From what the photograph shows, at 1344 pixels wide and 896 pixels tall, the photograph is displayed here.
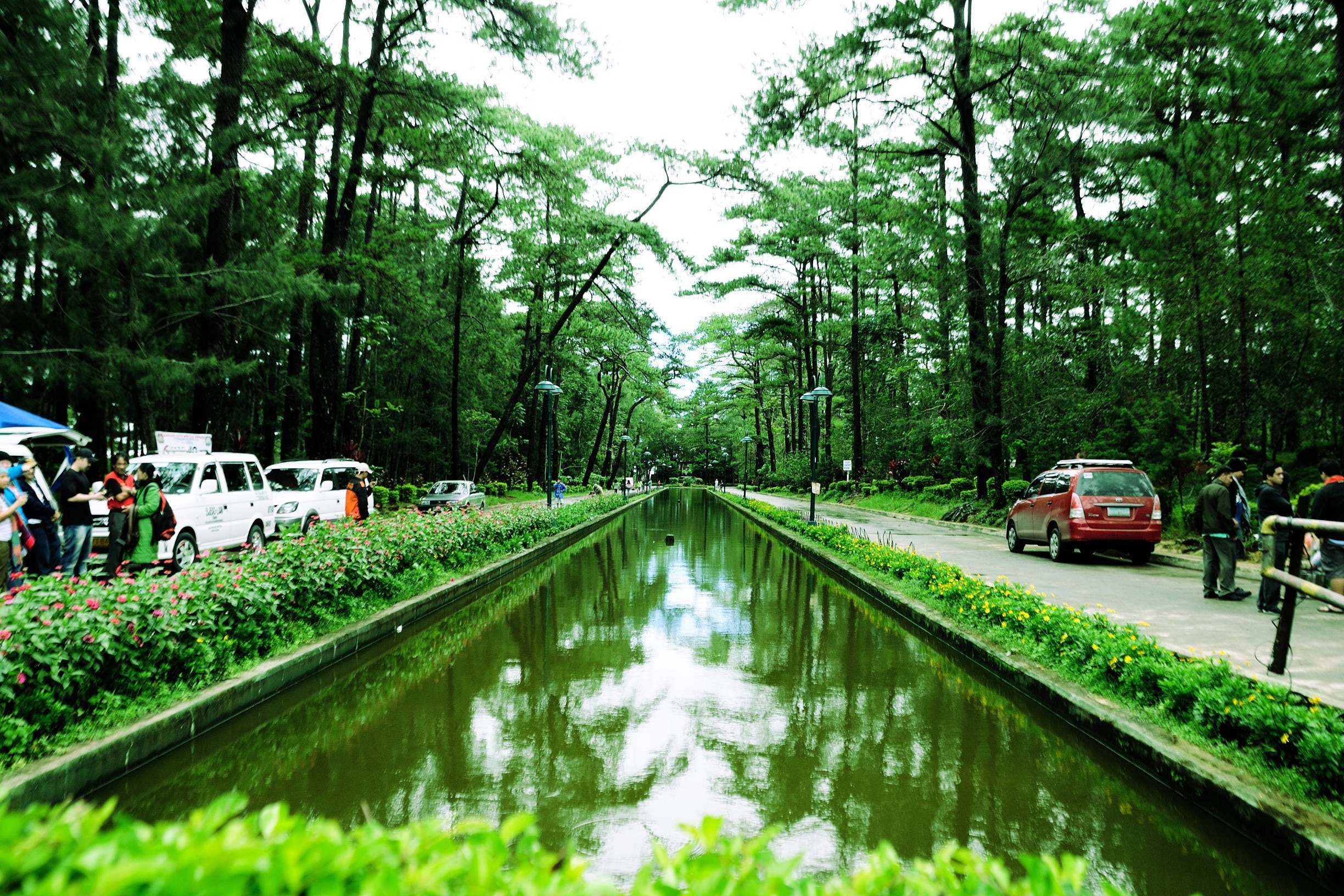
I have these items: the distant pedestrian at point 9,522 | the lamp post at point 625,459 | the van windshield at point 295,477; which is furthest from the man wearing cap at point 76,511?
the lamp post at point 625,459

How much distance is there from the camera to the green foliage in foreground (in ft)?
4.47

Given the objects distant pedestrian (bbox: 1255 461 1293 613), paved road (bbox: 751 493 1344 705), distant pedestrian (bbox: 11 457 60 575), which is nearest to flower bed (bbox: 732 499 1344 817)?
paved road (bbox: 751 493 1344 705)

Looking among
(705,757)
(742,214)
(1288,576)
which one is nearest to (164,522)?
(705,757)

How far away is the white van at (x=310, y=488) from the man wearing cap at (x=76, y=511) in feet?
19.9

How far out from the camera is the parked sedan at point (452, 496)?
2455cm

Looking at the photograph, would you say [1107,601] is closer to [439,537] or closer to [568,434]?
[439,537]

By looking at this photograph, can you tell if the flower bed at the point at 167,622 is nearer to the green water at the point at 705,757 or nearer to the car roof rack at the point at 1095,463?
the green water at the point at 705,757

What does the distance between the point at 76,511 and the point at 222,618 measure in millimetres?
5364

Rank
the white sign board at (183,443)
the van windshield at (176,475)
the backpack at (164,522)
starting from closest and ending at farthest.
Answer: the backpack at (164,522) < the van windshield at (176,475) < the white sign board at (183,443)

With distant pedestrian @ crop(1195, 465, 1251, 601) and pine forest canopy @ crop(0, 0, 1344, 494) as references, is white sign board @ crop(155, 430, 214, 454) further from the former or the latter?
distant pedestrian @ crop(1195, 465, 1251, 601)

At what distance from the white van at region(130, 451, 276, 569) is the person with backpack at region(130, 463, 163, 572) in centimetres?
45

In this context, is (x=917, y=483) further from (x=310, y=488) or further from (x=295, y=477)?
(x=295, y=477)

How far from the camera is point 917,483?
3153cm

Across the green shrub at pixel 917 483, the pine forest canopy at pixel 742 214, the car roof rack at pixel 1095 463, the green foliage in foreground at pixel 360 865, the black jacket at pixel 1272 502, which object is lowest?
the green shrub at pixel 917 483
